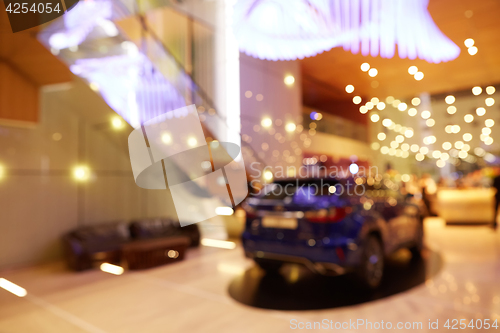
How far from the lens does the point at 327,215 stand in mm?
3340

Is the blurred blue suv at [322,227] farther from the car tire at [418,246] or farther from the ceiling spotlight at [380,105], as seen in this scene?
the car tire at [418,246]

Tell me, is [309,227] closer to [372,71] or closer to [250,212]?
[250,212]

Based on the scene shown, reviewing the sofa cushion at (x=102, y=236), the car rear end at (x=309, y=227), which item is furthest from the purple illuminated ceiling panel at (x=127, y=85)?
the car rear end at (x=309, y=227)

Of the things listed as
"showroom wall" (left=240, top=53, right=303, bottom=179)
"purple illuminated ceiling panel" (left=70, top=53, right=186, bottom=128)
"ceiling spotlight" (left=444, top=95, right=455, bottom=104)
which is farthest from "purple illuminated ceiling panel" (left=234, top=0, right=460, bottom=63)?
"showroom wall" (left=240, top=53, right=303, bottom=179)

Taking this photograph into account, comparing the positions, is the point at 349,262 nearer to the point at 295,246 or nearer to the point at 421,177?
the point at 295,246

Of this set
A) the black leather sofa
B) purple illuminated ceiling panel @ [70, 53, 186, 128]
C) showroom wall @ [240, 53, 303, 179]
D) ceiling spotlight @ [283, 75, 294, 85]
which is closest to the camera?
the black leather sofa

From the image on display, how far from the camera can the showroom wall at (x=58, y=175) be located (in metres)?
4.98

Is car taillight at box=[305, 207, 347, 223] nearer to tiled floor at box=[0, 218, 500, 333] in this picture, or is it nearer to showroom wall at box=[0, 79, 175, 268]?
tiled floor at box=[0, 218, 500, 333]

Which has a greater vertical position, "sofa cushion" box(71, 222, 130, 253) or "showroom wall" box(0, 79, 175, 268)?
"showroom wall" box(0, 79, 175, 268)

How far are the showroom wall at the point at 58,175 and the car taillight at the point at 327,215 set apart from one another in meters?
3.83

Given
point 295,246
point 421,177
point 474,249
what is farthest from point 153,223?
point 421,177

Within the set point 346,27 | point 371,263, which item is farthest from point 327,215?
point 346,27

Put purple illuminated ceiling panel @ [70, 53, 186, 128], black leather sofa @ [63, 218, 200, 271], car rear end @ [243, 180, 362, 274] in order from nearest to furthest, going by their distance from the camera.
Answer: car rear end @ [243, 180, 362, 274] < black leather sofa @ [63, 218, 200, 271] < purple illuminated ceiling panel @ [70, 53, 186, 128]

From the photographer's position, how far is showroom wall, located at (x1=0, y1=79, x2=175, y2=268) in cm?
498
